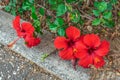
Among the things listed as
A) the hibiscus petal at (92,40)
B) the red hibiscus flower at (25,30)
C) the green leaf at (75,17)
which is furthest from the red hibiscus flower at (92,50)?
the red hibiscus flower at (25,30)

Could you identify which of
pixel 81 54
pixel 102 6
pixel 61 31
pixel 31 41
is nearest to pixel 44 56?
pixel 31 41

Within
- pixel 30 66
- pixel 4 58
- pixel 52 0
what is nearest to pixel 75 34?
pixel 52 0

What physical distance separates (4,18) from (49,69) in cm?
62

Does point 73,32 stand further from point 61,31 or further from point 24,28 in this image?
point 24,28

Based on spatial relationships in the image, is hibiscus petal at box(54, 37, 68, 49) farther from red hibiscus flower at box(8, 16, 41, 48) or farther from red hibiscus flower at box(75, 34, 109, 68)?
red hibiscus flower at box(8, 16, 41, 48)

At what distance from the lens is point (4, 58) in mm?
2508

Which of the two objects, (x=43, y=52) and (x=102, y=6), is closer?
(x=102, y=6)

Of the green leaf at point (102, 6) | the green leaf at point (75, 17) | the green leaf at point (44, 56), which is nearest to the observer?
the green leaf at point (102, 6)

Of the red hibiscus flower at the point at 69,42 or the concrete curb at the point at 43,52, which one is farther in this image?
the concrete curb at the point at 43,52

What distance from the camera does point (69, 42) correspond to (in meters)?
2.12

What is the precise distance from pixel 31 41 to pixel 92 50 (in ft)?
1.37

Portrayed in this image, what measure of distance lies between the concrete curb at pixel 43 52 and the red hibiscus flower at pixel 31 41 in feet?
0.29

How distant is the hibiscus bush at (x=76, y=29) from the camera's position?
2051 millimetres

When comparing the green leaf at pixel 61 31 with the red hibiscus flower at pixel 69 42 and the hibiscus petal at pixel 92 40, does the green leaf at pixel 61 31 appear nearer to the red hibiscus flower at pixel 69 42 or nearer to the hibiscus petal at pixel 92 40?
the red hibiscus flower at pixel 69 42
